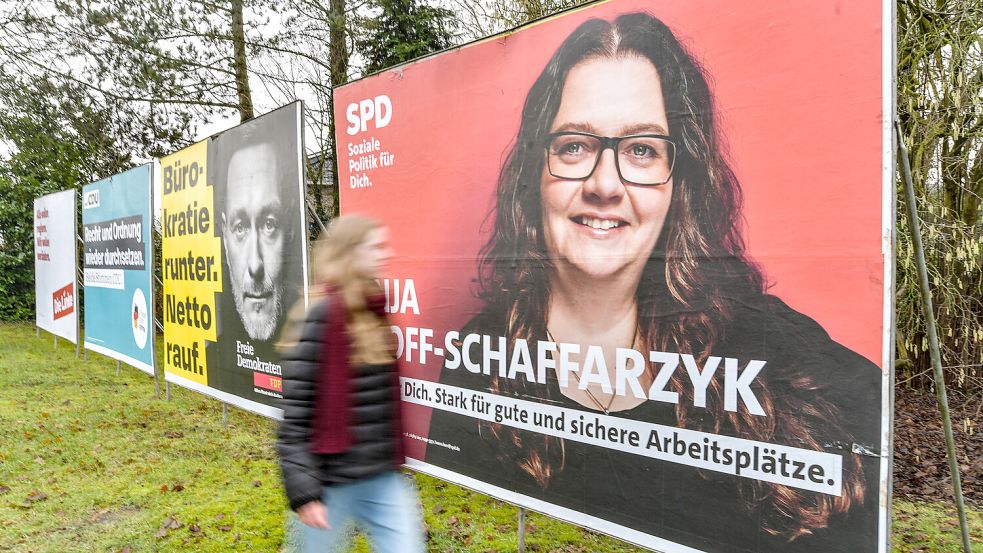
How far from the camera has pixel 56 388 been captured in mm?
9914

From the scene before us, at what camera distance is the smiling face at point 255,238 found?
19.5 feet

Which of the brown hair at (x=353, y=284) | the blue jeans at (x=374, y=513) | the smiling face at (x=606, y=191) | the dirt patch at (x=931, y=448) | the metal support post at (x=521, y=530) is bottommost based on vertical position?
A: the dirt patch at (x=931, y=448)

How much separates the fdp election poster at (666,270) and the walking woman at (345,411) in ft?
3.79

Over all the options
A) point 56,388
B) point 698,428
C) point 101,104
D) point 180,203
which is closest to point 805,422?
point 698,428

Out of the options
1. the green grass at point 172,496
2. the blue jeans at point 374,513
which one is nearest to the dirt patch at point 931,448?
the green grass at point 172,496

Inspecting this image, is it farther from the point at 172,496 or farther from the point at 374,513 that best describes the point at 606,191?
the point at 172,496

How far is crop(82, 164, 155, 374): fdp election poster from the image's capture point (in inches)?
333

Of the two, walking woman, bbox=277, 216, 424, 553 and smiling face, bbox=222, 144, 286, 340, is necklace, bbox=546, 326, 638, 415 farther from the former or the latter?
smiling face, bbox=222, 144, 286, 340

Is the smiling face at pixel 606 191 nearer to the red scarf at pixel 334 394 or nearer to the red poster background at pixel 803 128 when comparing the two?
the red poster background at pixel 803 128

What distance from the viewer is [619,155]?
328 cm

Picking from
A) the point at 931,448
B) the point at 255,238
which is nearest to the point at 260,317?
the point at 255,238

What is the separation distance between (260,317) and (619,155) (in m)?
4.07

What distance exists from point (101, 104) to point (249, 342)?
36.4 feet

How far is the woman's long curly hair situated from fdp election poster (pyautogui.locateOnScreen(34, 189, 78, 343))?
11.0 metres
